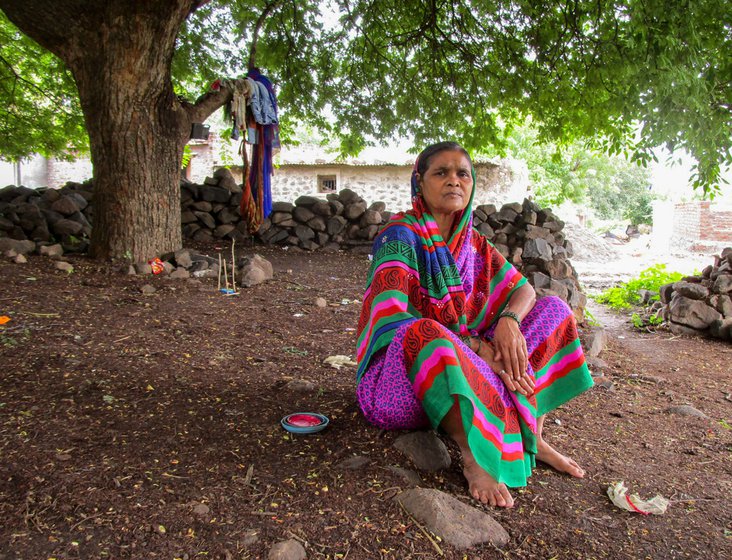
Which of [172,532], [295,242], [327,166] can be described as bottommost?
[172,532]

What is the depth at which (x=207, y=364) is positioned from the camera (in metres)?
3.29

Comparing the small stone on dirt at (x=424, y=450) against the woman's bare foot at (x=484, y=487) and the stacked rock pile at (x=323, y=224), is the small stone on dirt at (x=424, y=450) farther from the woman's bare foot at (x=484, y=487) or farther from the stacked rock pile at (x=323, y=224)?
the stacked rock pile at (x=323, y=224)

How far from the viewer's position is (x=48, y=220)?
661cm

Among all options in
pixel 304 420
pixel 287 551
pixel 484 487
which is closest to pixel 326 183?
pixel 304 420

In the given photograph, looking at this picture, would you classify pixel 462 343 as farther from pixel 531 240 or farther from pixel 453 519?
pixel 531 240

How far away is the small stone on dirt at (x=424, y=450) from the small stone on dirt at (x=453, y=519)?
26cm

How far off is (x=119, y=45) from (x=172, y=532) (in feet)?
15.4

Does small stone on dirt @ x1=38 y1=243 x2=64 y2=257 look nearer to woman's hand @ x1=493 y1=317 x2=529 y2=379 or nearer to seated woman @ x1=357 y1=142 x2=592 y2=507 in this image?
seated woman @ x1=357 y1=142 x2=592 y2=507

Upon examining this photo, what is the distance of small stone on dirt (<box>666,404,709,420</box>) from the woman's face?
→ 6.71 ft

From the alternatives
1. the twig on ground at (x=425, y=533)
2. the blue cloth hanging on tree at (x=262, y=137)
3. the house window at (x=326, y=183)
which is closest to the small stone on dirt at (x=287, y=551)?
the twig on ground at (x=425, y=533)

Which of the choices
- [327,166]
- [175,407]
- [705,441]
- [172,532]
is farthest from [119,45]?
[327,166]

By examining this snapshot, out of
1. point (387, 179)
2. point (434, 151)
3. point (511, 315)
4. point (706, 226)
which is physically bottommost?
point (511, 315)

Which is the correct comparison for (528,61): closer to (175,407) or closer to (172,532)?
(175,407)

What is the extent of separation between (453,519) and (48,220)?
6.45 meters
